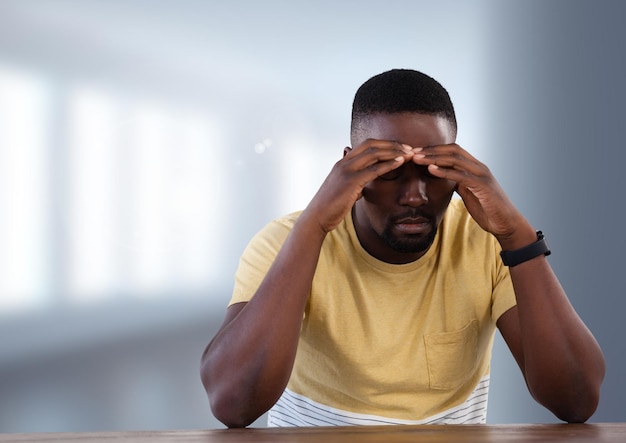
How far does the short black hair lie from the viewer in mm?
1218

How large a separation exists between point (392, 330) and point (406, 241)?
0.54ft

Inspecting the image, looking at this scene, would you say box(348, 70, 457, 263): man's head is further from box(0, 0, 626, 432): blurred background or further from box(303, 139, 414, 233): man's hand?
box(0, 0, 626, 432): blurred background

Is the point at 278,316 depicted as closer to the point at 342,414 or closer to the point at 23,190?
the point at 342,414

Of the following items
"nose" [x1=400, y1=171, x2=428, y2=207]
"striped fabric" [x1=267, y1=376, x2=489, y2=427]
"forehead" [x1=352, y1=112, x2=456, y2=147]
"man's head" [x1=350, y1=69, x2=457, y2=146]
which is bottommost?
"striped fabric" [x1=267, y1=376, x2=489, y2=427]

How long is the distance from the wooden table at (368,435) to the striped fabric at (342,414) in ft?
0.84

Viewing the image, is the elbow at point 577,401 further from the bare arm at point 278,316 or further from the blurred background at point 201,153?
the blurred background at point 201,153

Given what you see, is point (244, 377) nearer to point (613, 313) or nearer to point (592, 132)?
point (613, 313)

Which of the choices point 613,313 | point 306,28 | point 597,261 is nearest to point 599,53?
point 597,261

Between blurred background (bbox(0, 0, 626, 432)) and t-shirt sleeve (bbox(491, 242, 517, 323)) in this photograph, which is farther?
blurred background (bbox(0, 0, 626, 432))

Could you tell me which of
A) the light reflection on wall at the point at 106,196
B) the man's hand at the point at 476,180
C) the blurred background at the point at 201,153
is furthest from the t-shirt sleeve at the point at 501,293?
the light reflection on wall at the point at 106,196

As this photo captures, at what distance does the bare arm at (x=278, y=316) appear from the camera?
1088 millimetres

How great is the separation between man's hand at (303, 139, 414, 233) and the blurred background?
1410 mm

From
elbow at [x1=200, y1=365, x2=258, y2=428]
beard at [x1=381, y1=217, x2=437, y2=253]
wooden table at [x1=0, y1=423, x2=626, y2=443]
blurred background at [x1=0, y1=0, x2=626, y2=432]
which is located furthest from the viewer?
blurred background at [x1=0, y1=0, x2=626, y2=432]

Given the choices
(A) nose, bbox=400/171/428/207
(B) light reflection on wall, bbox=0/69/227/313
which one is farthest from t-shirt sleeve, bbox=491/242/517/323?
(B) light reflection on wall, bbox=0/69/227/313
